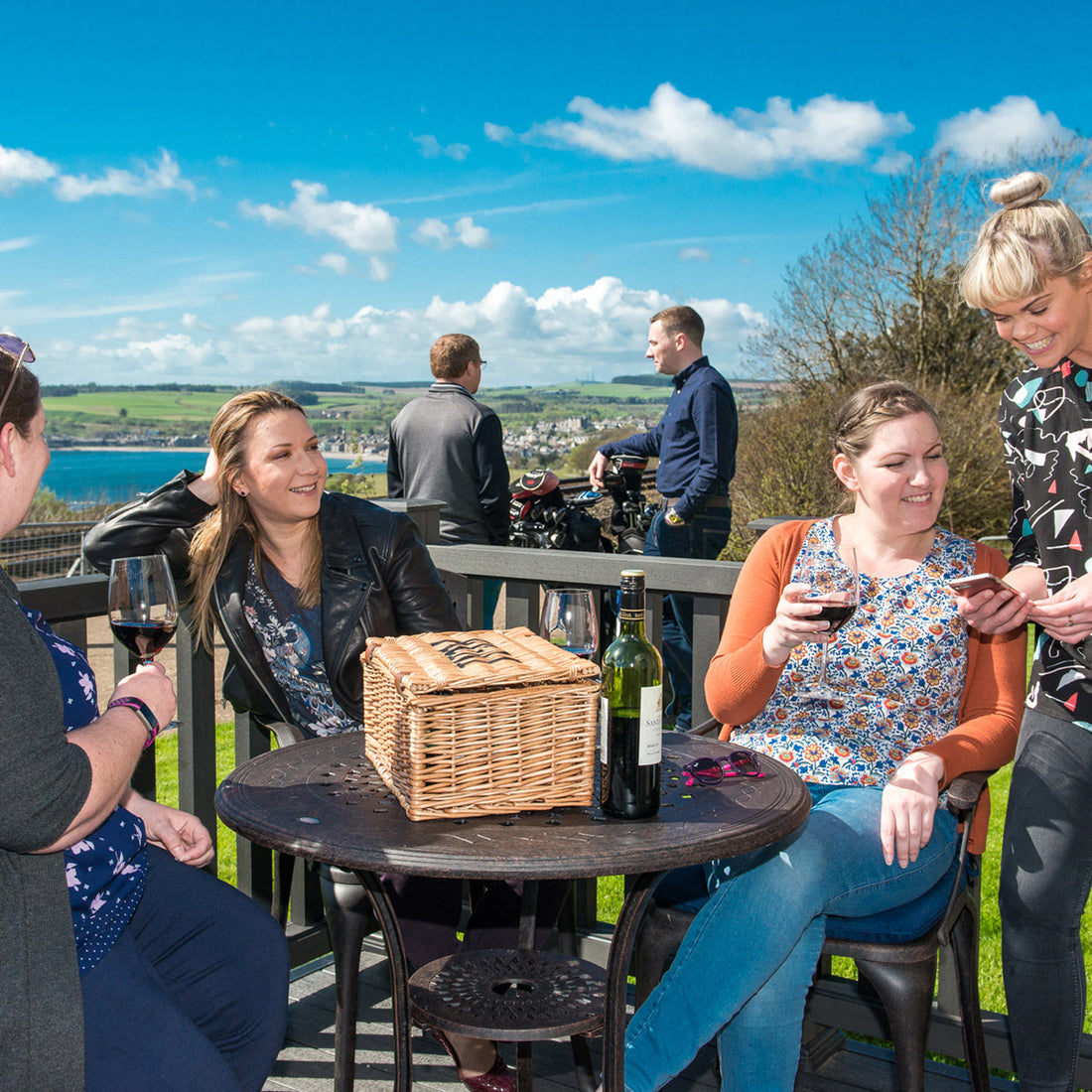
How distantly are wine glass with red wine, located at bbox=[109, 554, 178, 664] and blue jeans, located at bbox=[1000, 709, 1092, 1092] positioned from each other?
1.46 metres

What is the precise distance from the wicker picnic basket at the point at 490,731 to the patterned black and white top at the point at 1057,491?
2.98ft

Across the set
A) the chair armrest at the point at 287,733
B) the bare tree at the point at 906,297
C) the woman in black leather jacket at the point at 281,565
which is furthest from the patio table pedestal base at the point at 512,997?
the bare tree at the point at 906,297

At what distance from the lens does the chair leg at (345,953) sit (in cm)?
169

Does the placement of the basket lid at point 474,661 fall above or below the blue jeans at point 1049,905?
above

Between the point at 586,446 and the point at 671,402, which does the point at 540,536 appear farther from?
the point at 586,446

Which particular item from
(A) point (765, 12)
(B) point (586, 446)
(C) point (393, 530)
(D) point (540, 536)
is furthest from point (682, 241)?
(C) point (393, 530)

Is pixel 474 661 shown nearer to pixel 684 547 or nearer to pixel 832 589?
pixel 832 589

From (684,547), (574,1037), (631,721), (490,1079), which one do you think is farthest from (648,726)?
(684,547)

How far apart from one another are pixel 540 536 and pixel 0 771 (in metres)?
4.55

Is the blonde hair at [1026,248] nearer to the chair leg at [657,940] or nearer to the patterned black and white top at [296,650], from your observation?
the chair leg at [657,940]

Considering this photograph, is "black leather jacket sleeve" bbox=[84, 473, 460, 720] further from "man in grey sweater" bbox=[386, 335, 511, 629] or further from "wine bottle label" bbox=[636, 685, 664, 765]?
"man in grey sweater" bbox=[386, 335, 511, 629]

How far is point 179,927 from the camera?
1522 millimetres

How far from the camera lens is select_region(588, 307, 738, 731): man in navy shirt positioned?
4.89m

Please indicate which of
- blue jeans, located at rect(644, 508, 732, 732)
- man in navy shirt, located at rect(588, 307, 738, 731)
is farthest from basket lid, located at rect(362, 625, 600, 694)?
man in navy shirt, located at rect(588, 307, 738, 731)
